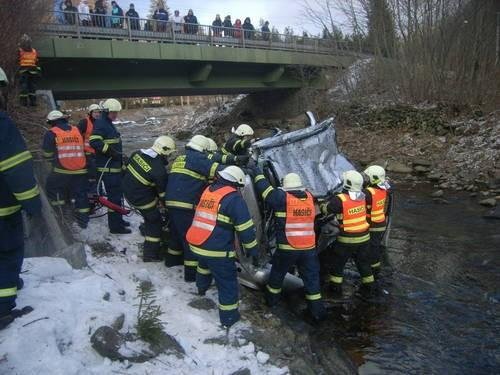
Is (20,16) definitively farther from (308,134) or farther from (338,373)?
(338,373)

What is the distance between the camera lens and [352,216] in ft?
18.7

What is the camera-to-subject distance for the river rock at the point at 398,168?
1461cm

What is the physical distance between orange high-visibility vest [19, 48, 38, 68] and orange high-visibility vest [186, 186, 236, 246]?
21.5 ft

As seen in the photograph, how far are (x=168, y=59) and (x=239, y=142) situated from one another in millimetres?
9880

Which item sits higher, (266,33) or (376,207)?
(266,33)

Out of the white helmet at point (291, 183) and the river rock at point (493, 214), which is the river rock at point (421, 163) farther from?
the white helmet at point (291, 183)

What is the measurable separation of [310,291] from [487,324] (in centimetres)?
212

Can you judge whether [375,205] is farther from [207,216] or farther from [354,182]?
→ [207,216]

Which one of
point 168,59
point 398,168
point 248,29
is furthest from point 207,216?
point 248,29

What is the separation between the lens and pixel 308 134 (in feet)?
20.8

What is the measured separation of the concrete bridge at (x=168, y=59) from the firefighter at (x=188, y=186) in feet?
30.2

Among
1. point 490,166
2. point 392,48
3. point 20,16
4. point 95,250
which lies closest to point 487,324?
point 95,250

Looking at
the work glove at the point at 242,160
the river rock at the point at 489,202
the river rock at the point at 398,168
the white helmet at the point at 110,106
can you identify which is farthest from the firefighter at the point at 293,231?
the river rock at the point at 398,168

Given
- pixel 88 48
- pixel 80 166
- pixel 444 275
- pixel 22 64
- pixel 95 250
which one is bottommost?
pixel 444 275
